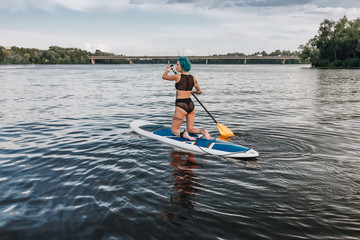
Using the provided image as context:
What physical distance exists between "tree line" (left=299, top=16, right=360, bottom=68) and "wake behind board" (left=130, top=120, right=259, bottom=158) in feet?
257

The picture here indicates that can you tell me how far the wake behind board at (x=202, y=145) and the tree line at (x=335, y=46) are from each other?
78190 millimetres

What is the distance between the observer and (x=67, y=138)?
348 inches

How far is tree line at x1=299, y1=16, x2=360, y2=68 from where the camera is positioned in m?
72.5

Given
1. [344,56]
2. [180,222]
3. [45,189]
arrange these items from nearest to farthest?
[180,222]
[45,189]
[344,56]

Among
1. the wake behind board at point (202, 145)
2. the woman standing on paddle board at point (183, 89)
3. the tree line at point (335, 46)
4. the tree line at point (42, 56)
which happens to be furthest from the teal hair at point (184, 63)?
the tree line at point (42, 56)

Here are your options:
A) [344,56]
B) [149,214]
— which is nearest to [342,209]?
[149,214]

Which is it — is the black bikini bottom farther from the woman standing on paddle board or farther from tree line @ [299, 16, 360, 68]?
tree line @ [299, 16, 360, 68]

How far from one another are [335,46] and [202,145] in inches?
3349

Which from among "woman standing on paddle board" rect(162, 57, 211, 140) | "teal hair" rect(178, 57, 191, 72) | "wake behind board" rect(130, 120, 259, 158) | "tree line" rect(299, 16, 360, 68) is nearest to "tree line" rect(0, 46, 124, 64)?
"tree line" rect(299, 16, 360, 68)

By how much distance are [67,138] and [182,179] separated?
504 cm

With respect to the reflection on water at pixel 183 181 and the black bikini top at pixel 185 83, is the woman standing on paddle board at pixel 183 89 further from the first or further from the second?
the reflection on water at pixel 183 181

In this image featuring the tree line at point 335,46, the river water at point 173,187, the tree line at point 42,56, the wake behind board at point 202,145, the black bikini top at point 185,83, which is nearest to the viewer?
the river water at point 173,187

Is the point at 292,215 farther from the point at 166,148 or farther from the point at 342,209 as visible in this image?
the point at 166,148

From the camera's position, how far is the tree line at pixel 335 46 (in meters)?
72.5
